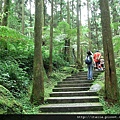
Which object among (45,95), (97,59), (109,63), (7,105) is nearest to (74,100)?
(45,95)

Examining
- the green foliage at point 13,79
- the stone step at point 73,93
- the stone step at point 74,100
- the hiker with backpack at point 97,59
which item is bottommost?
the stone step at point 74,100

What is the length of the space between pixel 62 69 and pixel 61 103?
5.87 meters

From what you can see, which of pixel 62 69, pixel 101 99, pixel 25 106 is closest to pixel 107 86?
pixel 101 99

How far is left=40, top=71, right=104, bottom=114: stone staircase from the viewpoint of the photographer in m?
6.37

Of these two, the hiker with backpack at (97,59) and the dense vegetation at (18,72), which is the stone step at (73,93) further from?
the hiker with backpack at (97,59)

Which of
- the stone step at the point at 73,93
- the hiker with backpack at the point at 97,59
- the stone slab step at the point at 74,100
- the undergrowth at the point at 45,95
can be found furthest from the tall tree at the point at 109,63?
the hiker with backpack at the point at 97,59

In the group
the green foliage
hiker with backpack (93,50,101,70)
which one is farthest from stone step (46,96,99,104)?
hiker with backpack (93,50,101,70)

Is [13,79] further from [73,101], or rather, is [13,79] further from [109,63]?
[109,63]

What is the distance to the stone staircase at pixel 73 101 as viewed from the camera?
6371 mm

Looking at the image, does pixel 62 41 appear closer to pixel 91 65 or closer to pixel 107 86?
pixel 91 65

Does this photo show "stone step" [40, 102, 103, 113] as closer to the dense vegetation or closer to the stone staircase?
the stone staircase

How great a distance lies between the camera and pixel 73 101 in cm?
727

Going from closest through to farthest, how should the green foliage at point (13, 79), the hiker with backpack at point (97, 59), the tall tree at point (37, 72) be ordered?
the tall tree at point (37, 72), the green foliage at point (13, 79), the hiker with backpack at point (97, 59)

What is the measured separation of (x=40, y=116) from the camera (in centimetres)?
595
